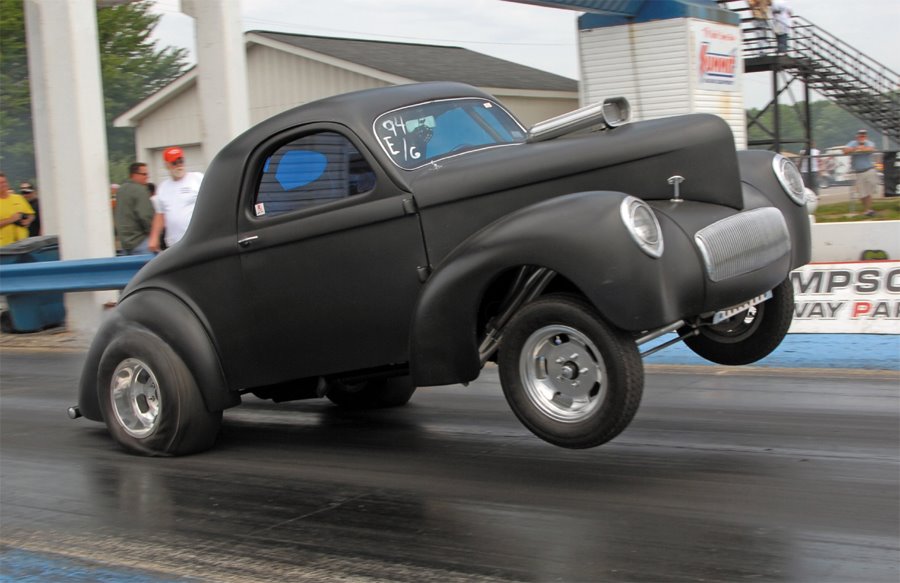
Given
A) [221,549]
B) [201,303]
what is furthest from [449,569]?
[201,303]

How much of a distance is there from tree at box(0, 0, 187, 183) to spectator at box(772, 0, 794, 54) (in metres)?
26.1

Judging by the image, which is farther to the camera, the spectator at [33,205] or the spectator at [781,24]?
the spectator at [781,24]

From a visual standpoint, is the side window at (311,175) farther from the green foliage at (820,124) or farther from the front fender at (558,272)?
the green foliage at (820,124)

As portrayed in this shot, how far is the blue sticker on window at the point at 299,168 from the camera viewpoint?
19.1 ft

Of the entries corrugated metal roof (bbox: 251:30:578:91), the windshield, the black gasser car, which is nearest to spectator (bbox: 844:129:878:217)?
corrugated metal roof (bbox: 251:30:578:91)

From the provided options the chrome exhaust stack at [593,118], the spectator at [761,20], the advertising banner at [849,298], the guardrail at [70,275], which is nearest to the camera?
the chrome exhaust stack at [593,118]

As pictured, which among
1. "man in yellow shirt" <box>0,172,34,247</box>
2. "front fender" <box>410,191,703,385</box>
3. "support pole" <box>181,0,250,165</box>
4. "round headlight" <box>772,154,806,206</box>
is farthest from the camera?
"man in yellow shirt" <box>0,172,34,247</box>

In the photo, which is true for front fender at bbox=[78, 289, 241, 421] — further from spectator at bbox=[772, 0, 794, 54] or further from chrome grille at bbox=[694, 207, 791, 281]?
spectator at bbox=[772, 0, 794, 54]

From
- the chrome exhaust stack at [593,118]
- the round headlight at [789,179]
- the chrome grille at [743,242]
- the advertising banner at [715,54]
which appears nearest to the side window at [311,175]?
the chrome exhaust stack at [593,118]

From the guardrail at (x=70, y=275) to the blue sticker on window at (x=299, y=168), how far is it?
232 inches

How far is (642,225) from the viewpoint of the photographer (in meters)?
4.80

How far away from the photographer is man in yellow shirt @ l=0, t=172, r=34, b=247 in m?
14.2

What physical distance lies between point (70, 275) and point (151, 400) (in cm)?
632

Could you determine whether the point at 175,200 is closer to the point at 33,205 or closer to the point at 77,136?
the point at 77,136
